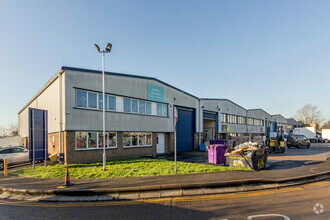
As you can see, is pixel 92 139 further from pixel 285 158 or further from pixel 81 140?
pixel 285 158

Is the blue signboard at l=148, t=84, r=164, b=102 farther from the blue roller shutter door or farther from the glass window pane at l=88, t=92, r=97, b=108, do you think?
the glass window pane at l=88, t=92, r=97, b=108

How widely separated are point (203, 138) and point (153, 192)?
2204 centimetres

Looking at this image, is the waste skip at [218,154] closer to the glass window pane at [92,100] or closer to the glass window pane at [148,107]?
the glass window pane at [148,107]

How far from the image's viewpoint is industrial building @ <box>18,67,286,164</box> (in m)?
14.2

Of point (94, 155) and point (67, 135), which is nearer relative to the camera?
point (67, 135)

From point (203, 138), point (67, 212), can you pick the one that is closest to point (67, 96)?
point (67, 212)

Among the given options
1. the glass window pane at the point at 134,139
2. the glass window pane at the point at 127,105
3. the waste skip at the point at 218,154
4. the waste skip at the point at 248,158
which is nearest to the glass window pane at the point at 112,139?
the glass window pane at the point at 134,139

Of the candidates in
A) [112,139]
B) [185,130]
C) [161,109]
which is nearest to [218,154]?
[112,139]

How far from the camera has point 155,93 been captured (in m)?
20.3

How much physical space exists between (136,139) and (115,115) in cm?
325

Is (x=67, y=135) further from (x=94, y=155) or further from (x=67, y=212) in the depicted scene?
(x=67, y=212)

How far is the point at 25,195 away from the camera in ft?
23.8

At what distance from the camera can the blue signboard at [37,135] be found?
12.9 metres

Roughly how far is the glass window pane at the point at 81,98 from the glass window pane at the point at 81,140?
2.05m
